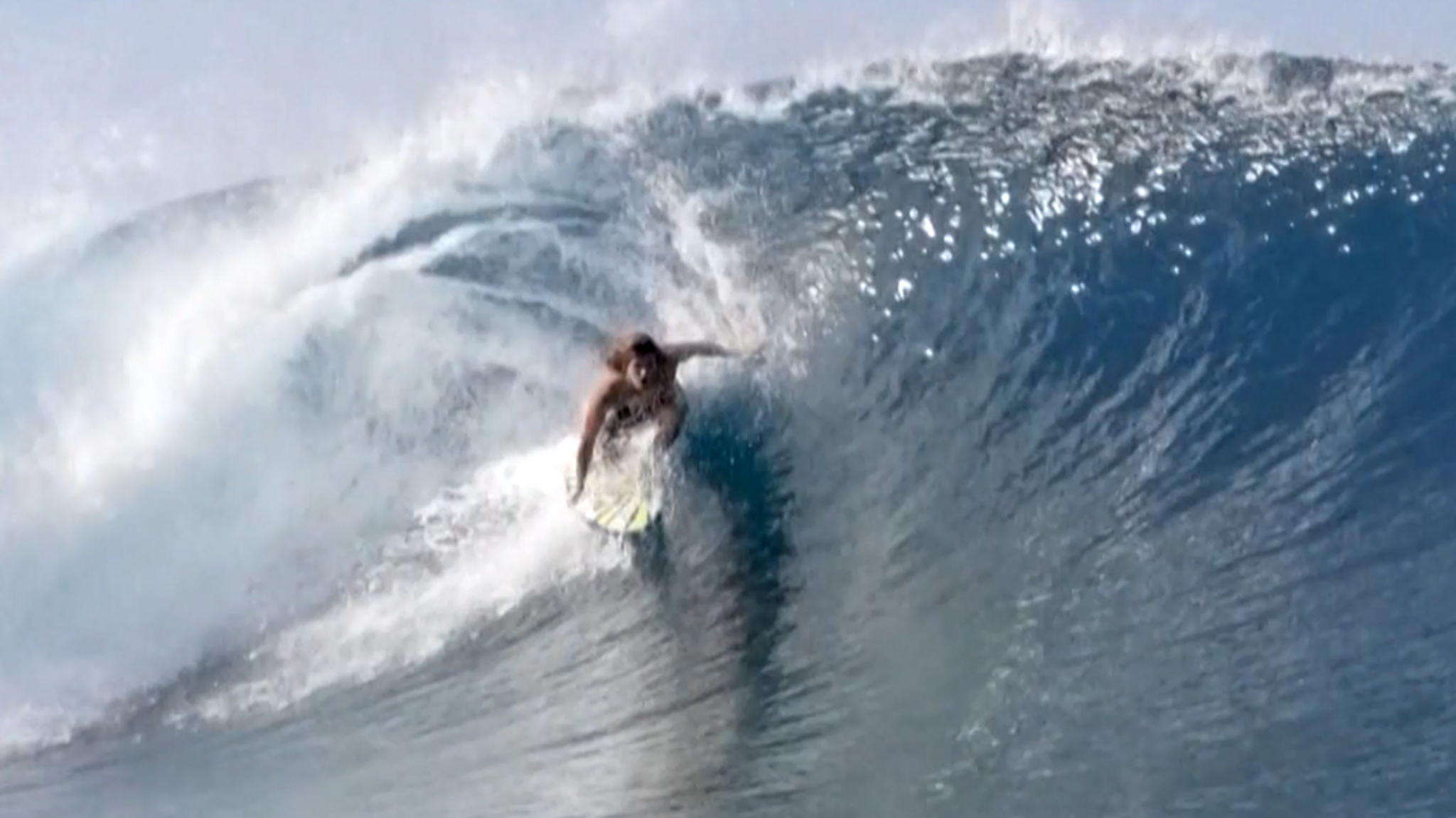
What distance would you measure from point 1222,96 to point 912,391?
15.2 ft

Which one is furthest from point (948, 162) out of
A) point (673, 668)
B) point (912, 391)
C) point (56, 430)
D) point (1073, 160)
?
point (56, 430)

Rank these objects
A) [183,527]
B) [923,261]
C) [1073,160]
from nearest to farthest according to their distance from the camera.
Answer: [183,527] < [923,261] < [1073,160]

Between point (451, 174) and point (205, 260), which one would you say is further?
point (451, 174)

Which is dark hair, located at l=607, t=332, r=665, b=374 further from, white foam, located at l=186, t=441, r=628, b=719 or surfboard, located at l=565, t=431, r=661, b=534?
white foam, located at l=186, t=441, r=628, b=719

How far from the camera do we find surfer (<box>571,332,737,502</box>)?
7.80 meters

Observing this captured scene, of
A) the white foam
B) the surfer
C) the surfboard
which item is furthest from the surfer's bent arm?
the white foam

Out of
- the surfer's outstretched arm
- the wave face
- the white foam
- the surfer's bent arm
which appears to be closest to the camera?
the wave face

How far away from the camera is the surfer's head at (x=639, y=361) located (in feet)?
25.6

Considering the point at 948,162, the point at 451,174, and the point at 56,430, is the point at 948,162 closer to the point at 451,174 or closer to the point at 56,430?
the point at 451,174

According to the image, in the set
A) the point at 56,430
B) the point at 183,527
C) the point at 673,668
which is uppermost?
the point at 56,430

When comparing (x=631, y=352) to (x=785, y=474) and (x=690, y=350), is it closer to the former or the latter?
(x=690, y=350)

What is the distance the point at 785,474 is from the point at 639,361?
1042 mm

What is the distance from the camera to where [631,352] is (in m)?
7.82

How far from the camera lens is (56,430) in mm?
8922
